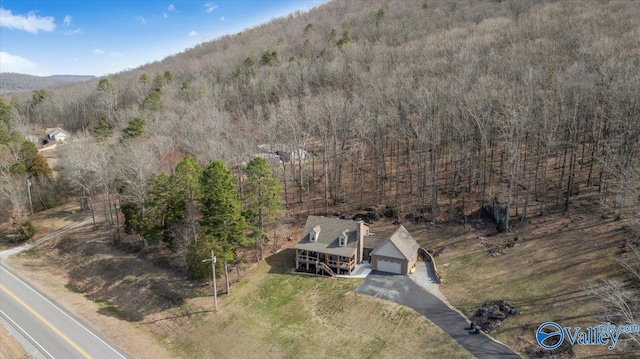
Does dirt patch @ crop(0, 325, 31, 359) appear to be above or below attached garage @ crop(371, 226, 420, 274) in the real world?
below

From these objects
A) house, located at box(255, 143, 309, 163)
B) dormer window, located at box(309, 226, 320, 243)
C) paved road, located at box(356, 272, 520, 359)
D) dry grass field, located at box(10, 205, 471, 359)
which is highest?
house, located at box(255, 143, 309, 163)

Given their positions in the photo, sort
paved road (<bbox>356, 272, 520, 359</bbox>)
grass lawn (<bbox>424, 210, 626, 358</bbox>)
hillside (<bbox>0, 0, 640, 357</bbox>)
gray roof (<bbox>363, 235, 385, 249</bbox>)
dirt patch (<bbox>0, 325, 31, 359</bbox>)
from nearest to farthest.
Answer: paved road (<bbox>356, 272, 520, 359</bbox>)
grass lawn (<bbox>424, 210, 626, 358</bbox>)
dirt patch (<bbox>0, 325, 31, 359</bbox>)
hillside (<bbox>0, 0, 640, 357</bbox>)
gray roof (<bbox>363, 235, 385, 249</bbox>)

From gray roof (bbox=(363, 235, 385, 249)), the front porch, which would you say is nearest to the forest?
the front porch

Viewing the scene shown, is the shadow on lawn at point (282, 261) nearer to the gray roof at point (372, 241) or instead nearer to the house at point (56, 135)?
the gray roof at point (372, 241)

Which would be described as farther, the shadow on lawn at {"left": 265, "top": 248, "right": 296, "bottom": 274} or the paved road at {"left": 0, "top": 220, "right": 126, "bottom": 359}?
the shadow on lawn at {"left": 265, "top": 248, "right": 296, "bottom": 274}

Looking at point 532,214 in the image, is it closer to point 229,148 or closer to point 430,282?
point 430,282

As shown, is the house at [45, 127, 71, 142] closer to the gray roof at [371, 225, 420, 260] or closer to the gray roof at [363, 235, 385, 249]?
the gray roof at [363, 235, 385, 249]

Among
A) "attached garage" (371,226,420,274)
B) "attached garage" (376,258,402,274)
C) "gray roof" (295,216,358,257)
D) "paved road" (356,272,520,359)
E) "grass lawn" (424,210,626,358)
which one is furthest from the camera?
"gray roof" (295,216,358,257)

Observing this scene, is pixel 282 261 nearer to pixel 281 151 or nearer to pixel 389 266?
pixel 389 266
